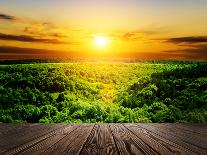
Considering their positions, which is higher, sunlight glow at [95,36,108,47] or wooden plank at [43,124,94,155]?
sunlight glow at [95,36,108,47]

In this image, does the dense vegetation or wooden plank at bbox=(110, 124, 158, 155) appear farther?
the dense vegetation

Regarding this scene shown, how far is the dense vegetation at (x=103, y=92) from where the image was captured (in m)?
13.3

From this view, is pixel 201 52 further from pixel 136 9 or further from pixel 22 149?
pixel 22 149

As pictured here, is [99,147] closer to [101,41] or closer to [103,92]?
[101,41]

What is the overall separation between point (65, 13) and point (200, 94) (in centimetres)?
656

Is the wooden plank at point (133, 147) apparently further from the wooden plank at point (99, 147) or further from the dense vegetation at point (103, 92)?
the dense vegetation at point (103, 92)

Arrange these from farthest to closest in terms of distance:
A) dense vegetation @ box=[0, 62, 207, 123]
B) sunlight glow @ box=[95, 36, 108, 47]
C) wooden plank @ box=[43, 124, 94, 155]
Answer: sunlight glow @ box=[95, 36, 108, 47], dense vegetation @ box=[0, 62, 207, 123], wooden plank @ box=[43, 124, 94, 155]

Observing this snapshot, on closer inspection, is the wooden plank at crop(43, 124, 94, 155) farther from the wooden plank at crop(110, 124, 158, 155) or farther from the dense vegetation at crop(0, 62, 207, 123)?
the dense vegetation at crop(0, 62, 207, 123)

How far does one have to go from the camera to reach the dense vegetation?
1332cm

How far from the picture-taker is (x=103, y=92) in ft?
48.6

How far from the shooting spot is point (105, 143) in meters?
2.37

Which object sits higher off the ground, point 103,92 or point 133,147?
point 133,147

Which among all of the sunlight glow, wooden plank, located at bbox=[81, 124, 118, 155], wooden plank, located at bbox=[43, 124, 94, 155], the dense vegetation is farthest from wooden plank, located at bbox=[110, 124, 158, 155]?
the sunlight glow

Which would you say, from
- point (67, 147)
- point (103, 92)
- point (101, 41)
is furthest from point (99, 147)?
point (103, 92)
